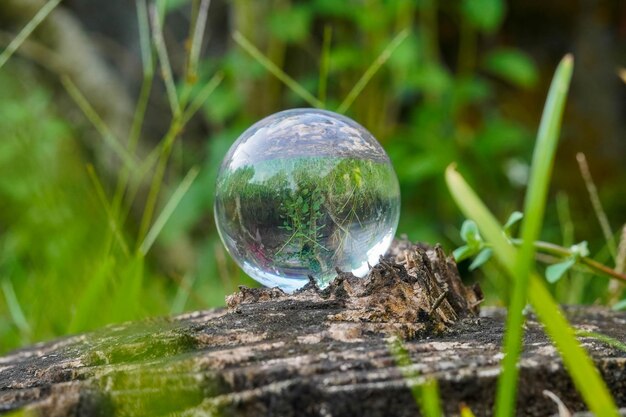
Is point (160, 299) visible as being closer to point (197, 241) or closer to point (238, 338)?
point (197, 241)

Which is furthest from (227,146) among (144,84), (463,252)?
(463,252)

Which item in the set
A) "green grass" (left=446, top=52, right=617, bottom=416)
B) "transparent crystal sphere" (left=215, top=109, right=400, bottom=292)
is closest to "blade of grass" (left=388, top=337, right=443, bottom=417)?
"green grass" (left=446, top=52, right=617, bottom=416)

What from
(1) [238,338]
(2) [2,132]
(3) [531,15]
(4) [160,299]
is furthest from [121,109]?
(1) [238,338]

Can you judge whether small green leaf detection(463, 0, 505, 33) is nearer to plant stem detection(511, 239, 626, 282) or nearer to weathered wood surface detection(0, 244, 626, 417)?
plant stem detection(511, 239, 626, 282)

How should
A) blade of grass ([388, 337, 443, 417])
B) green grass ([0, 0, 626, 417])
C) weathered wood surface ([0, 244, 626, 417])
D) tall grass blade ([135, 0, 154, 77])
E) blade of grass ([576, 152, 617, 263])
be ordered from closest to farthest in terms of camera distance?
1. blade of grass ([388, 337, 443, 417])
2. weathered wood surface ([0, 244, 626, 417])
3. blade of grass ([576, 152, 617, 263])
4. tall grass blade ([135, 0, 154, 77])
5. green grass ([0, 0, 626, 417])

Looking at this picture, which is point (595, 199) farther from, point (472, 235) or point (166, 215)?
point (166, 215)
